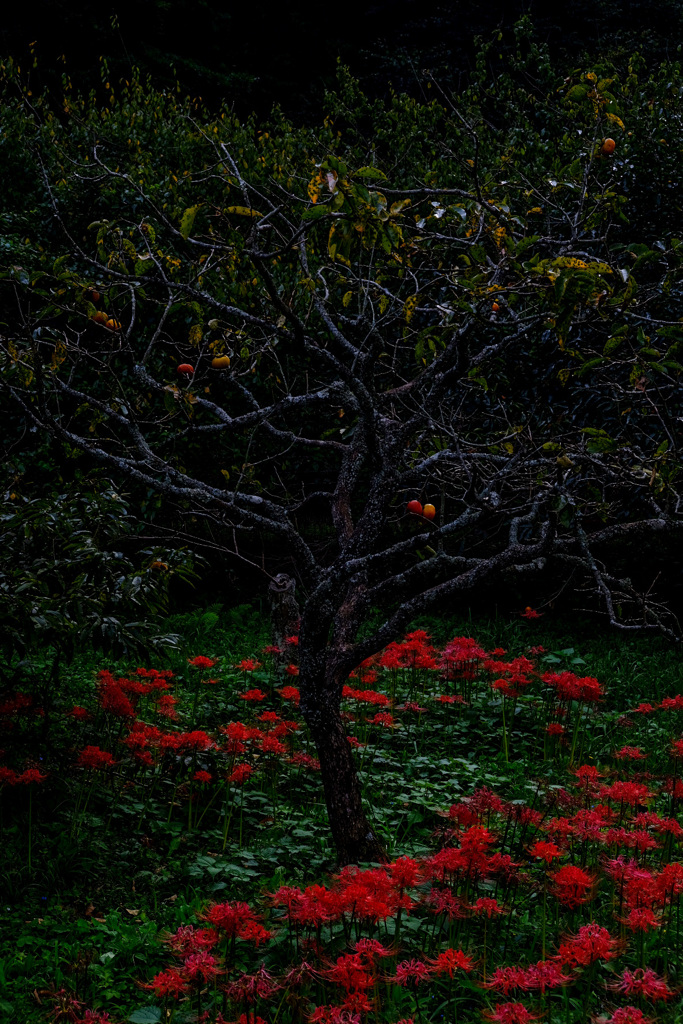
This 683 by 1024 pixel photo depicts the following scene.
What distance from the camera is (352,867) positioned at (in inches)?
90.8

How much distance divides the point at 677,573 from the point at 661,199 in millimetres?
3018

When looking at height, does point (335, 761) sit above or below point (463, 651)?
below

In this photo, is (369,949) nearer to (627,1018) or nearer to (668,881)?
(627,1018)

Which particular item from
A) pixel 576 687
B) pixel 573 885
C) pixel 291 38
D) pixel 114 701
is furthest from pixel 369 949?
pixel 291 38

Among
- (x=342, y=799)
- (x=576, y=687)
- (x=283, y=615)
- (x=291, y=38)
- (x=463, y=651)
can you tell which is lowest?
(x=342, y=799)

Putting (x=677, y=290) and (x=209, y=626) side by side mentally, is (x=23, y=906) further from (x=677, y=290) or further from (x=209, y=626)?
(x=677, y=290)

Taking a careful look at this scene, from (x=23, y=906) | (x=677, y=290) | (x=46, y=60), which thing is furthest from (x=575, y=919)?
(x=46, y=60)

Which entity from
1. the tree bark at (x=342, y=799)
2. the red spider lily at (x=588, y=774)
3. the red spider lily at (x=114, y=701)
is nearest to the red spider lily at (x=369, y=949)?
the tree bark at (x=342, y=799)

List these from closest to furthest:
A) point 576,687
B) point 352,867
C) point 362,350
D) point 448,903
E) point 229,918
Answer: point 229,918 < point 448,903 < point 352,867 < point 362,350 < point 576,687

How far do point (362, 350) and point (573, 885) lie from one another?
2340 millimetres

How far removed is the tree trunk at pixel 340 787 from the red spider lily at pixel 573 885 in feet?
3.46

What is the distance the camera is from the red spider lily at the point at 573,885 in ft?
6.74

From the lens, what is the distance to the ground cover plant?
79.2 inches

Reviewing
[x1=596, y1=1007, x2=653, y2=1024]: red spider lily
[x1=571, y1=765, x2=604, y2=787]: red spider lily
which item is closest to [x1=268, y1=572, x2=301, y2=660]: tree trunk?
[x1=571, y1=765, x2=604, y2=787]: red spider lily
